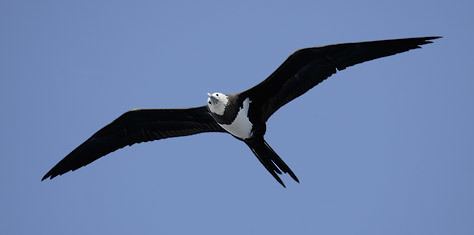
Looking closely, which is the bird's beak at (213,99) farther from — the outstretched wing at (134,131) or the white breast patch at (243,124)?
the outstretched wing at (134,131)

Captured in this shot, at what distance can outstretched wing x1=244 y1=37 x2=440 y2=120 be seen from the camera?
9.17 m

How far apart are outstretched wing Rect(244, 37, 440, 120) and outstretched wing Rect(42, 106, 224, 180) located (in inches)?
37.7

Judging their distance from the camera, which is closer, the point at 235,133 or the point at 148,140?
the point at 235,133

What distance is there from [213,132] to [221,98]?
92 centimetres

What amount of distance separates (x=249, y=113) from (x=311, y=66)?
3.39ft

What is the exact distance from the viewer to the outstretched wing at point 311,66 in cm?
917

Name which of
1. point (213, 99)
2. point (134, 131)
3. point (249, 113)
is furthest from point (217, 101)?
point (134, 131)

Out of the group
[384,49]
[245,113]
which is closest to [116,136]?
[245,113]

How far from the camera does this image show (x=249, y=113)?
31.9ft

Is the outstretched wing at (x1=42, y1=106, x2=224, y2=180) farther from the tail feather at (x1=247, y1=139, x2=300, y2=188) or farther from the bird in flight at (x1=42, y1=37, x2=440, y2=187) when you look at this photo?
the tail feather at (x1=247, y1=139, x2=300, y2=188)

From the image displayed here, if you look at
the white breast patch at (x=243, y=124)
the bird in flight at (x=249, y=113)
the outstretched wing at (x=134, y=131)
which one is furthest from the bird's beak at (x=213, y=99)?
the outstretched wing at (x=134, y=131)

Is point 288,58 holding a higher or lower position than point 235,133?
higher

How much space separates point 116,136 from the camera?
1057 centimetres

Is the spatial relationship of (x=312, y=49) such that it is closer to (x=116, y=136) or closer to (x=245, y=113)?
(x=245, y=113)
